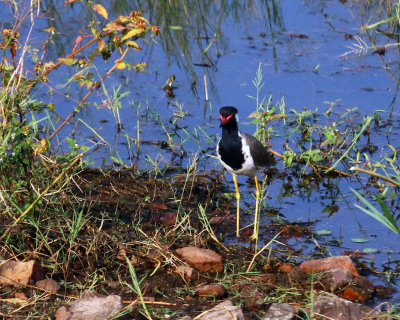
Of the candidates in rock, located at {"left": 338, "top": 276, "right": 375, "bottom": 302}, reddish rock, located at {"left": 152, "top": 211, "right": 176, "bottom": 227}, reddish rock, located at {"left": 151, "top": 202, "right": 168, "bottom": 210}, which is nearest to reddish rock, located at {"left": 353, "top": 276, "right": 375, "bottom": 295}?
rock, located at {"left": 338, "top": 276, "right": 375, "bottom": 302}

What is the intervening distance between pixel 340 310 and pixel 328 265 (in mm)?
600

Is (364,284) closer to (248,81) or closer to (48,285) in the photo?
(48,285)

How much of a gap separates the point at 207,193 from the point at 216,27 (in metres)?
3.05

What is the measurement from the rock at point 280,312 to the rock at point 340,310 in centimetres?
12

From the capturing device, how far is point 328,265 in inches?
174

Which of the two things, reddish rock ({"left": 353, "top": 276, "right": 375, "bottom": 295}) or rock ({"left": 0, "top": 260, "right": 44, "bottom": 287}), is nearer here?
rock ({"left": 0, "top": 260, "right": 44, "bottom": 287})

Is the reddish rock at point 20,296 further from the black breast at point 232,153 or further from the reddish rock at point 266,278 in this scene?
the black breast at point 232,153

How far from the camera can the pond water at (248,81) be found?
566 centimetres

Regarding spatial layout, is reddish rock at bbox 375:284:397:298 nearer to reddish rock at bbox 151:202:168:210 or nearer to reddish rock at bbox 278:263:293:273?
reddish rock at bbox 278:263:293:273

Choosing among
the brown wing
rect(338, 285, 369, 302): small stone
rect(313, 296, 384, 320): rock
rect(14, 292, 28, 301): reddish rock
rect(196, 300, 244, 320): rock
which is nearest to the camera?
rect(196, 300, 244, 320): rock

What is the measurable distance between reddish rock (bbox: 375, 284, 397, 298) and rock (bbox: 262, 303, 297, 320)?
70 cm

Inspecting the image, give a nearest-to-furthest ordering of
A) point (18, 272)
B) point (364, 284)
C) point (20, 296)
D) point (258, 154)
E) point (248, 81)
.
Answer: point (20, 296), point (18, 272), point (364, 284), point (258, 154), point (248, 81)

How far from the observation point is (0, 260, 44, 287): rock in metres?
4.05

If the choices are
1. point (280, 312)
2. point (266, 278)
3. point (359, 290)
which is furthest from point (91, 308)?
point (359, 290)
